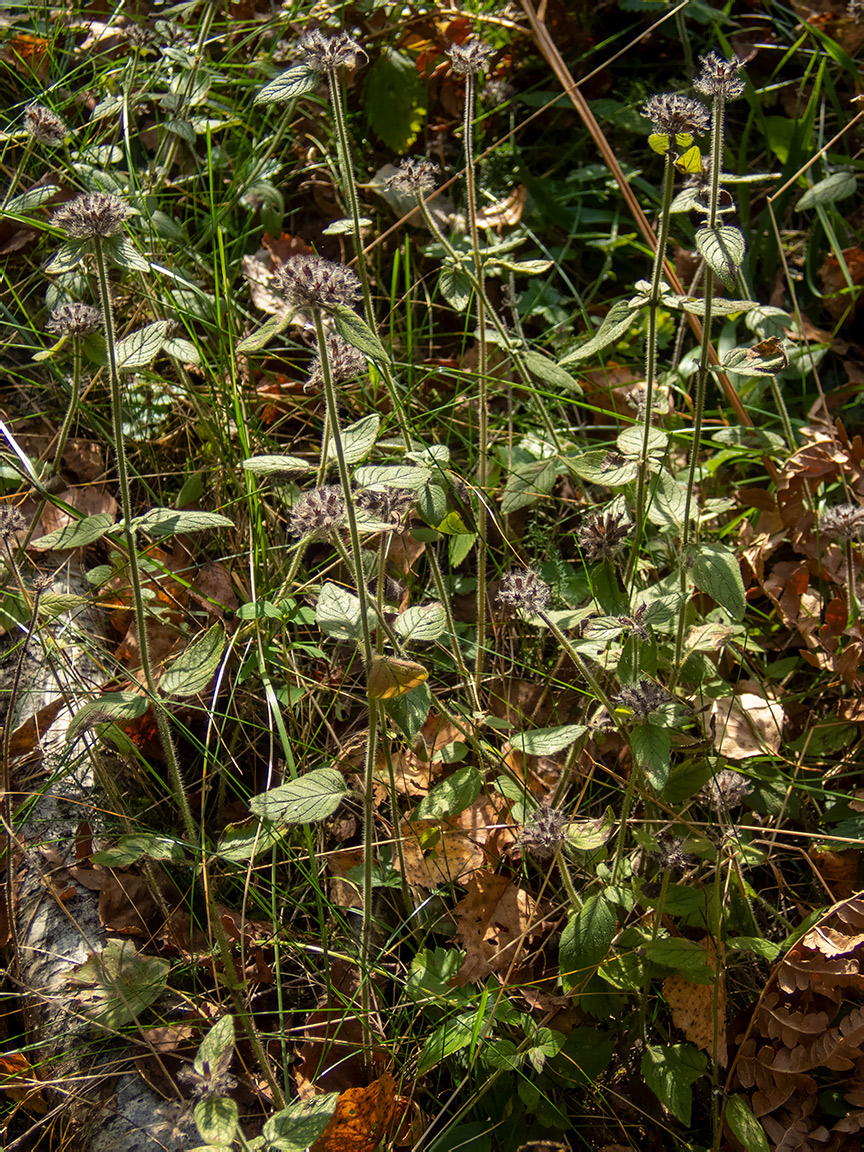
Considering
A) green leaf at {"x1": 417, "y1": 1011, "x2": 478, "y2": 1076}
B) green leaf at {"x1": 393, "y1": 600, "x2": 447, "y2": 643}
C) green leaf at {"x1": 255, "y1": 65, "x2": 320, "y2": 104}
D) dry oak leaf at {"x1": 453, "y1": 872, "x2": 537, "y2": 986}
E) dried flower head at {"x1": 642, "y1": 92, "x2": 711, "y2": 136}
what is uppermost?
green leaf at {"x1": 255, "y1": 65, "x2": 320, "y2": 104}

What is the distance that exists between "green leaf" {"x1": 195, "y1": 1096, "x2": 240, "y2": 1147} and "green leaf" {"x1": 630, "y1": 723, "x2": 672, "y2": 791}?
0.86 metres

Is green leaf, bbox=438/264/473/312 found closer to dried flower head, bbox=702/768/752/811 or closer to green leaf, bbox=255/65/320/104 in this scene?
green leaf, bbox=255/65/320/104

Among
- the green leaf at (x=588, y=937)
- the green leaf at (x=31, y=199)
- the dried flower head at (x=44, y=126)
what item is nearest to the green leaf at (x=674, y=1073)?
the green leaf at (x=588, y=937)

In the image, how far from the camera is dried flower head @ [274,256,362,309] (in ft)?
3.95

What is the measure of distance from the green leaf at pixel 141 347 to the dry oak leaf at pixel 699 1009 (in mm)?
1667

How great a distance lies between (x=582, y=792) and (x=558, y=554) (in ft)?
2.41

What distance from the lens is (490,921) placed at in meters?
1.92

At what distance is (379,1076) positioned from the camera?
170cm

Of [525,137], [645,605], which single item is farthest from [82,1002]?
[525,137]

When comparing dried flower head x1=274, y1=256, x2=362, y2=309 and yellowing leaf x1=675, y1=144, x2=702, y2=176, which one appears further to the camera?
yellowing leaf x1=675, y1=144, x2=702, y2=176

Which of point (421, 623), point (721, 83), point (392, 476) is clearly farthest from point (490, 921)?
point (721, 83)

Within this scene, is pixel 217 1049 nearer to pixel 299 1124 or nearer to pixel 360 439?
pixel 299 1124

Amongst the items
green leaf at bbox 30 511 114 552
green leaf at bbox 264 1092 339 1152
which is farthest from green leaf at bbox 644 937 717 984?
green leaf at bbox 30 511 114 552

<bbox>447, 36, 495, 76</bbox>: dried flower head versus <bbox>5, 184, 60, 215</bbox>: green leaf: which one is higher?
<bbox>447, 36, 495, 76</bbox>: dried flower head
